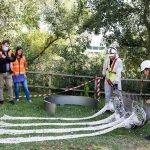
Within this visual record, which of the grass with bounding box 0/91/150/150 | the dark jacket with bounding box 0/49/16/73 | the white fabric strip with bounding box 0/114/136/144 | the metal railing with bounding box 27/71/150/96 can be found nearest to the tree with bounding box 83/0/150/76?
the metal railing with bounding box 27/71/150/96

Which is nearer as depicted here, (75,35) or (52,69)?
(52,69)

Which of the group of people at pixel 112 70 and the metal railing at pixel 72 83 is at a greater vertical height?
the group of people at pixel 112 70

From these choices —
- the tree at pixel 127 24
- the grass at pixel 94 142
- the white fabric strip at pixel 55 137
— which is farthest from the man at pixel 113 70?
the tree at pixel 127 24

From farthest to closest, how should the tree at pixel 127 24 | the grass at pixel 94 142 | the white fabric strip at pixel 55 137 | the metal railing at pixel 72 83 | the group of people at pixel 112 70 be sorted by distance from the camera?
the tree at pixel 127 24 → the metal railing at pixel 72 83 → the group of people at pixel 112 70 → the white fabric strip at pixel 55 137 → the grass at pixel 94 142

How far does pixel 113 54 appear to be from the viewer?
11000mm

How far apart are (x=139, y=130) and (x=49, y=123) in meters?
1.97

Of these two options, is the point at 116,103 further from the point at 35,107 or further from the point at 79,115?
the point at 35,107

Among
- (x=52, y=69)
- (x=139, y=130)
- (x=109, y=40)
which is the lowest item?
(x=139, y=130)

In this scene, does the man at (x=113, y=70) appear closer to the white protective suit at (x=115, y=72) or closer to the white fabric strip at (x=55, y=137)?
the white protective suit at (x=115, y=72)

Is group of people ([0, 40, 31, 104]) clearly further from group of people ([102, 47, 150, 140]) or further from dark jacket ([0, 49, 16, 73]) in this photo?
group of people ([102, 47, 150, 140])

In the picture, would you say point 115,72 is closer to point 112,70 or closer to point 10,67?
point 112,70

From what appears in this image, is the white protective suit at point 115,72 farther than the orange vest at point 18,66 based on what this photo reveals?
No

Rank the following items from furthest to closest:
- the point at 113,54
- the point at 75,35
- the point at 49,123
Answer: the point at 75,35, the point at 113,54, the point at 49,123

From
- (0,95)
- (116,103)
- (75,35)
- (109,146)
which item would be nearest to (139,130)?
(116,103)
